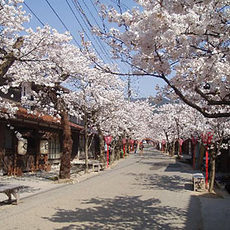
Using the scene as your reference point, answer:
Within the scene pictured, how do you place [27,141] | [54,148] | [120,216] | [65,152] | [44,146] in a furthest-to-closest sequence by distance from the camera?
[54,148] < [44,146] < [27,141] < [65,152] < [120,216]

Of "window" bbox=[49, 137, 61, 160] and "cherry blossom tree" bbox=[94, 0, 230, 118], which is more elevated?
"cherry blossom tree" bbox=[94, 0, 230, 118]

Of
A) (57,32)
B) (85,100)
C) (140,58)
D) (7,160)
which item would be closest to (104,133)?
(85,100)

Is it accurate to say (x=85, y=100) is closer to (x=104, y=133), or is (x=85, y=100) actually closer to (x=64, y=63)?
(x=64, y=63)

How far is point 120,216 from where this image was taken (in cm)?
917

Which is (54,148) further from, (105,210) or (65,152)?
(105,210)

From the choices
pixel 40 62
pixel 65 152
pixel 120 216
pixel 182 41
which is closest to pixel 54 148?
pixel 65 152

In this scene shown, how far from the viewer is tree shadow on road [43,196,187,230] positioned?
26.7 ft

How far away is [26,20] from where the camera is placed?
10.7 metres

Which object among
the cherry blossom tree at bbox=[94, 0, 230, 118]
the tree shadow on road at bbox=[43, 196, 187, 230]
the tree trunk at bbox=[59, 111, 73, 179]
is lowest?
the tree shadow on road at bbox=[43, 196, 187, 230]

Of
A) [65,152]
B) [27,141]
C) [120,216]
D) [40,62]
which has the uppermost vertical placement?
[40,62]

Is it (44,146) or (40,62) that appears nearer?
(40,62)

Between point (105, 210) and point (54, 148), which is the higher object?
point (54, 148)

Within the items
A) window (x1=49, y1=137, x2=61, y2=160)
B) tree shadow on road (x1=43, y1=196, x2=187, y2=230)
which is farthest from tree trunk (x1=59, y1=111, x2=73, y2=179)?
window (x1=49, y1=137, x2=61, y2=160)

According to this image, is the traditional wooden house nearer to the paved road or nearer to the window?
the window
